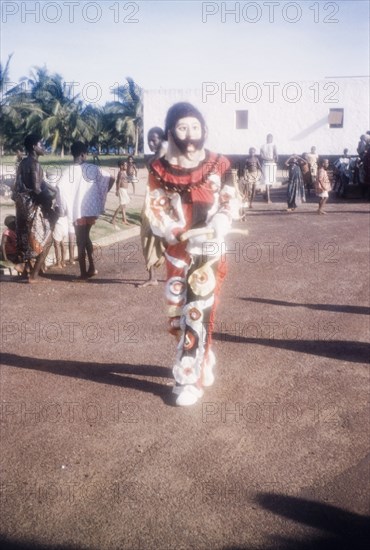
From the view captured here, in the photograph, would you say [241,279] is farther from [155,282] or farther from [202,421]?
[202,421]

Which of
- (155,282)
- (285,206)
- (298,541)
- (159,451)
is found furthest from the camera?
(285,206)

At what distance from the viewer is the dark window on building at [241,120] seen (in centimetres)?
3450

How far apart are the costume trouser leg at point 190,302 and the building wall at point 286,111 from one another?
29.7 m

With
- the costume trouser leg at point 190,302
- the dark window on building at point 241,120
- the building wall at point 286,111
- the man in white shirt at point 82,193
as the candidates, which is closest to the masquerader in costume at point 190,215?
the costume trouser leg at point 190,302

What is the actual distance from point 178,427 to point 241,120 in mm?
32463

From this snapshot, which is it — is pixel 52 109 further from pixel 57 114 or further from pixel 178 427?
pixel 178 427

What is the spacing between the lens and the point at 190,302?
4.23 m

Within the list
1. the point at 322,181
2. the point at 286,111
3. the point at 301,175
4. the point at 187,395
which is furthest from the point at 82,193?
the point at 286,111

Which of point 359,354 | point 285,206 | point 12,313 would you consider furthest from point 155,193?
point 285,206

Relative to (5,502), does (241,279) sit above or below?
above

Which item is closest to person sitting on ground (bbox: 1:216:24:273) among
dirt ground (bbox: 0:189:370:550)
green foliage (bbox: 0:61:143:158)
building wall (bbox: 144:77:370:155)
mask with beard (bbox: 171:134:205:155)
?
dirt ground (bbox: 0:189:370:550)

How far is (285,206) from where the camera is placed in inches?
707

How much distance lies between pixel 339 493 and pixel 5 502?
6.33 ft

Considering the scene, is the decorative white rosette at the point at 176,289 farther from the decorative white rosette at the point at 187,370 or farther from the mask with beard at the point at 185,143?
the mask with beard at the point at 185,143
